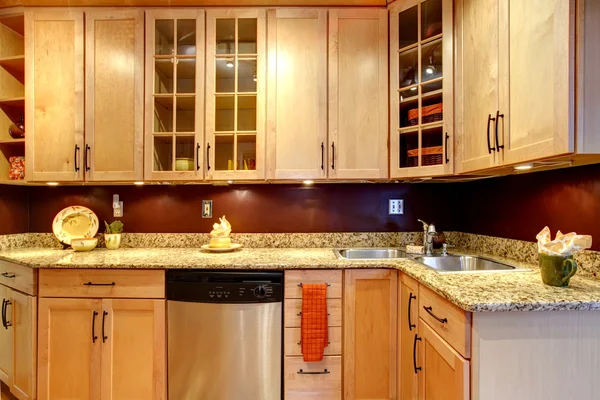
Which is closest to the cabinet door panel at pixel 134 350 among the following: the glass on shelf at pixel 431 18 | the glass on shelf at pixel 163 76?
the glass on shelf at pixel 163 76

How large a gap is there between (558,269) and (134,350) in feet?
6.64

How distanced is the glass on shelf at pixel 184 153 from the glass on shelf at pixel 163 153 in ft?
0.13

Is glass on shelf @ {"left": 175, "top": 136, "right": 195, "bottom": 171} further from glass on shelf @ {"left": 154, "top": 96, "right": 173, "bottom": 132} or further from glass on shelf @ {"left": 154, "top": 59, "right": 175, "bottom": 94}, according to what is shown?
glass on shelf @ {"left": 154, "top": 59, "right": 175, "bottom": 94}

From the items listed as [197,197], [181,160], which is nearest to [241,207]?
[197,197]

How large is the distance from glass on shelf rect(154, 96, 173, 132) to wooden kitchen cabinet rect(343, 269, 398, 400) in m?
1.45

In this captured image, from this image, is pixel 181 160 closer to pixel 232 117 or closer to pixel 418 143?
pixel 232 117

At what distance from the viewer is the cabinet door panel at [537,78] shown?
0.99 metres

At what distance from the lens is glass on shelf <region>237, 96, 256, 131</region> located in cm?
196

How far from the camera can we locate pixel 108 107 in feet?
6.40

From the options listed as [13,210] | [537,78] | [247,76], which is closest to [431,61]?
[537,78]

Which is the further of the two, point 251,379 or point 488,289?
point 251,379

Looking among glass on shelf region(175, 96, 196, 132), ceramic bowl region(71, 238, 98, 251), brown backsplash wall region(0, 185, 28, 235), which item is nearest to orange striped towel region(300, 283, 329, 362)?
glass on shelf region(175, 96, 196, 132)

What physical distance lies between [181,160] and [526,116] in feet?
5.94

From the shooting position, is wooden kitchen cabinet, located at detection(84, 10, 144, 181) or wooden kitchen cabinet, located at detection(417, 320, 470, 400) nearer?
wooden kitchen cabinet, located at detection(417, 320, 470, 400)
